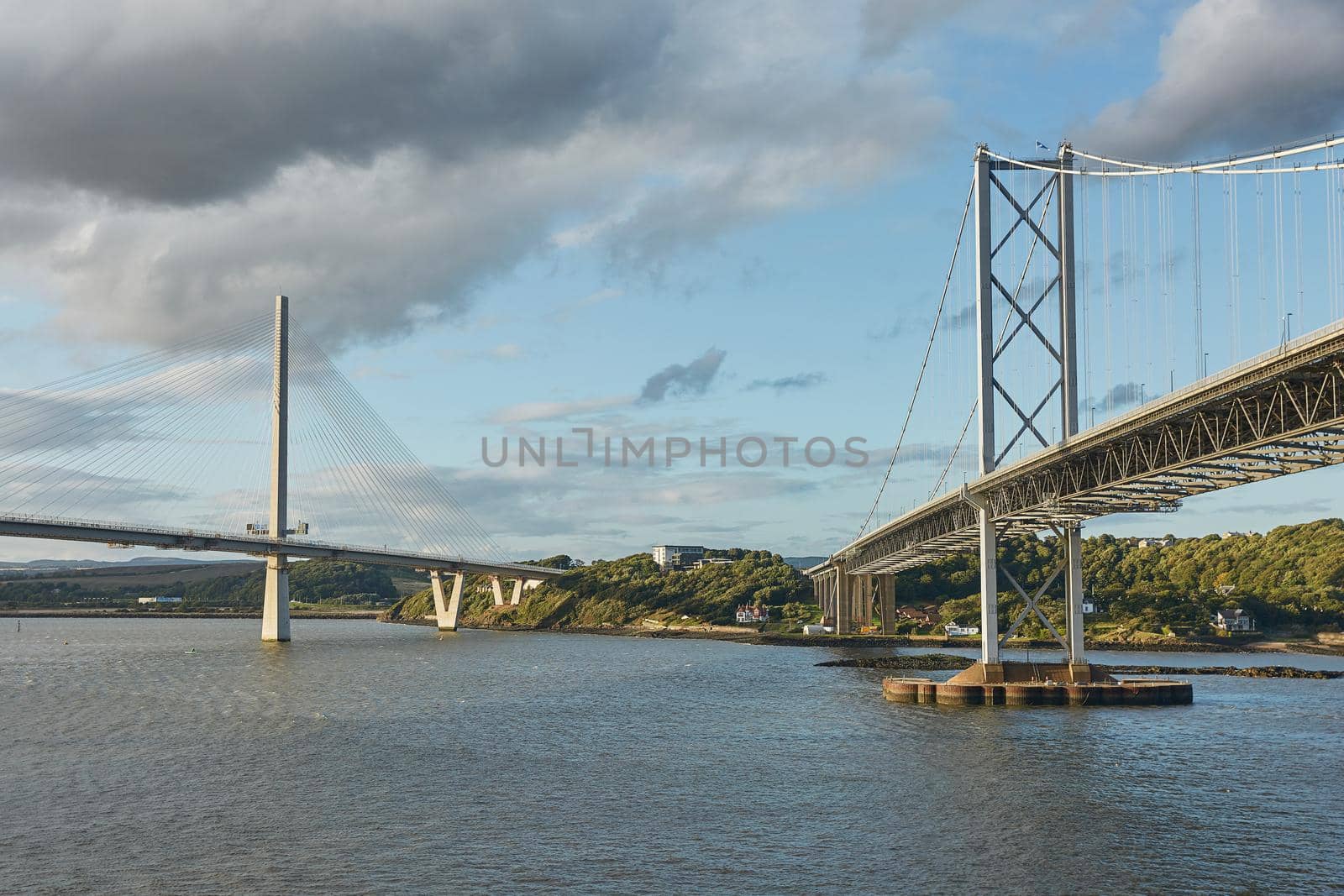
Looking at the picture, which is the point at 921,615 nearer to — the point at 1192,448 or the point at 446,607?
the point at 446,607

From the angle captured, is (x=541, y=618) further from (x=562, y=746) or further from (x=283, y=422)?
(x=562, y=746)

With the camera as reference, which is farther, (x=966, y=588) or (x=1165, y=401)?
(x=966, y=588)

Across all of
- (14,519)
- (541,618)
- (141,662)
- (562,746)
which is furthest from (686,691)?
(541,618)

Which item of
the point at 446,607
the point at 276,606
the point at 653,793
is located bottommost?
the point at 446,607

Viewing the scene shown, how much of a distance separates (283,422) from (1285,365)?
9267 centimetres

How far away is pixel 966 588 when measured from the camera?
159750mm

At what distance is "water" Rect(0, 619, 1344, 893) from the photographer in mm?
27516

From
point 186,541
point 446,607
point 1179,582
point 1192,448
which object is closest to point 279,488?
point 186,541

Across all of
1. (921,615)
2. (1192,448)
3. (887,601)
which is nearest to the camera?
(1192,448)

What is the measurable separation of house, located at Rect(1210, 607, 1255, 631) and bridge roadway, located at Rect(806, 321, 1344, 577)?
73.9m

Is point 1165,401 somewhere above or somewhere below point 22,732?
above

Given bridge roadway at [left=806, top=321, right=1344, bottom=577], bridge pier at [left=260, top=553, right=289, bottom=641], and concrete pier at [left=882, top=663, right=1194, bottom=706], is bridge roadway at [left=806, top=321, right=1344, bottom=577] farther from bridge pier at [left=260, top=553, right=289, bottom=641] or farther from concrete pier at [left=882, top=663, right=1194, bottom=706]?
bridge pier at [left=260, top=553, right=289, bottom=641]

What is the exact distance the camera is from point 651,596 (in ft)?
591

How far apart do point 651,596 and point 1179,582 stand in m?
72.8
